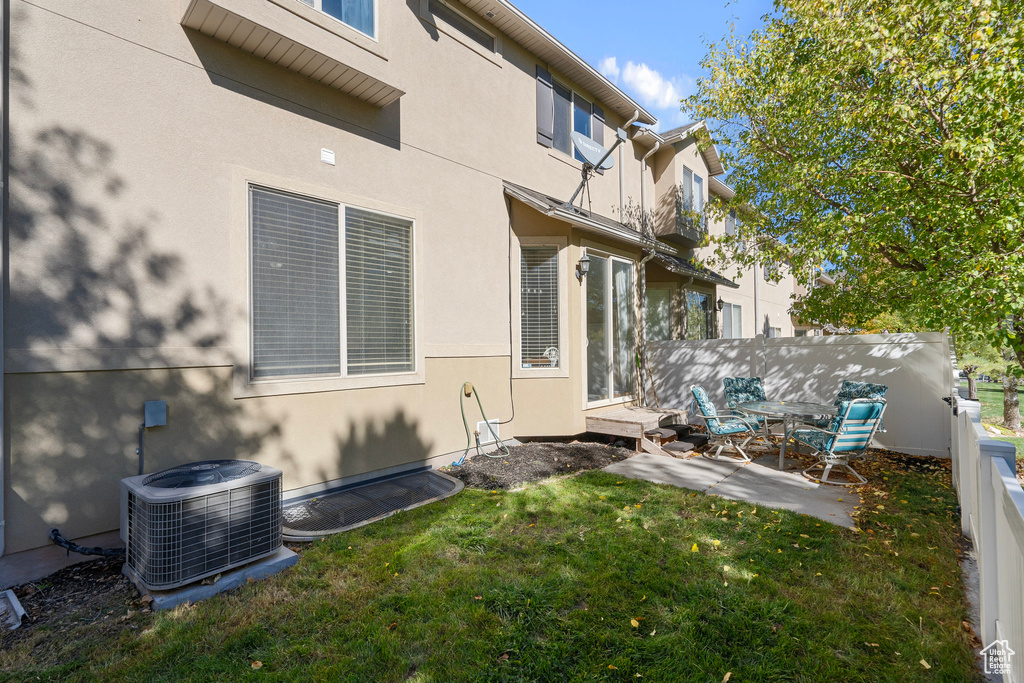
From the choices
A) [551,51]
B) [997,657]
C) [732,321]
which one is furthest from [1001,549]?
[732,321]

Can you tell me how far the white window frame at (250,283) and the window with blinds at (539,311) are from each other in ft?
8.01

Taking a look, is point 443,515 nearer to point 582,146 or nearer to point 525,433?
point 525,433

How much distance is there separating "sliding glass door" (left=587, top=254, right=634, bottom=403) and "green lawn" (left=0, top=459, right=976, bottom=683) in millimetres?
4049

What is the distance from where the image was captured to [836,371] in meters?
8.58

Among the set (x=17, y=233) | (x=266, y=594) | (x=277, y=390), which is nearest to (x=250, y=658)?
(x=266, y=594)

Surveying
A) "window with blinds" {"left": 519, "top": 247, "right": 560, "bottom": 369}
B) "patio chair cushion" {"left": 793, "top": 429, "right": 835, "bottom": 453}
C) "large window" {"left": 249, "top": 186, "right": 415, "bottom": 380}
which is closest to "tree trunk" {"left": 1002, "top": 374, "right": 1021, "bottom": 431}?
"patio chair cushion" {"left": 793, "top": 429, "right": 835, "bottom": 453}

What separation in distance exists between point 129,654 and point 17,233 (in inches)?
122

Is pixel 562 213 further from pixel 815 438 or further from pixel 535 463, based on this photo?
pixel 815 438

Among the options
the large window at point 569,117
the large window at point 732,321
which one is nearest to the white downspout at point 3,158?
the large window at point 569,117

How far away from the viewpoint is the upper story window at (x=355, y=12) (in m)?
5.34

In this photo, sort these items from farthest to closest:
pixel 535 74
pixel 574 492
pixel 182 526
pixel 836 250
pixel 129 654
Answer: pixel 535 74 < pixel 836 250 < pixel 574 492 < pixel 182 526 < pixel 129 654

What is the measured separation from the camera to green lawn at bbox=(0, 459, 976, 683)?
8.98 feet

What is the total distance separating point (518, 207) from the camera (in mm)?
8117

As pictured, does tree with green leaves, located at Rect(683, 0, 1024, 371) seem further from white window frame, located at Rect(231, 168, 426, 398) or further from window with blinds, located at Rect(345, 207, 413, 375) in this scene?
white window frame, located at Rect(231, 168, 426, 398)
